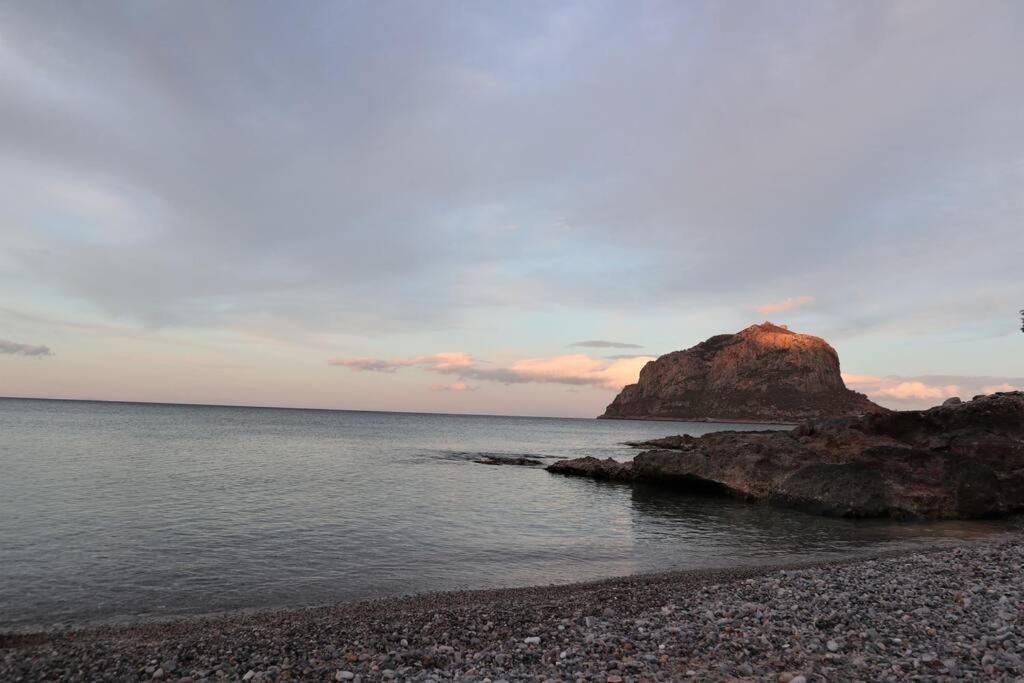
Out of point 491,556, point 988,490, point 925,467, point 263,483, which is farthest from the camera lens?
point 263,483

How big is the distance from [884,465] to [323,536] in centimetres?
2896

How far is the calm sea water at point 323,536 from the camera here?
53.1 ft

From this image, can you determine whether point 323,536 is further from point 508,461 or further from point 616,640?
point 508,461

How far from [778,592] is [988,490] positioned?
24.3m

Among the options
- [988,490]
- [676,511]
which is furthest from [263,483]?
[988,490]

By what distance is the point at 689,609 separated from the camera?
40.0 feet

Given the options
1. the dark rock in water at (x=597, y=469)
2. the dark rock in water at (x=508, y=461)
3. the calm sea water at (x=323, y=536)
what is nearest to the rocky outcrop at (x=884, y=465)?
the calm sea water at (x=323, y=536)

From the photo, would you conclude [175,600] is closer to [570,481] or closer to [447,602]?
[447,602]

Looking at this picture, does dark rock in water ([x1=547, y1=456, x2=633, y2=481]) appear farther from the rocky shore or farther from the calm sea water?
the rocky shore

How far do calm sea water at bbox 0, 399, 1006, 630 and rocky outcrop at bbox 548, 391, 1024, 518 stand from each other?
6.04ft

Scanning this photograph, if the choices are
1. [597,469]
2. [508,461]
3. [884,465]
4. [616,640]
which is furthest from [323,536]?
[508,461]

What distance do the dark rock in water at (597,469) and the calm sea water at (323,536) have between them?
368cm

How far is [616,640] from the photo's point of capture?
33.6ft

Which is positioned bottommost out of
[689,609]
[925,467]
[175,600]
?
[175,600]
